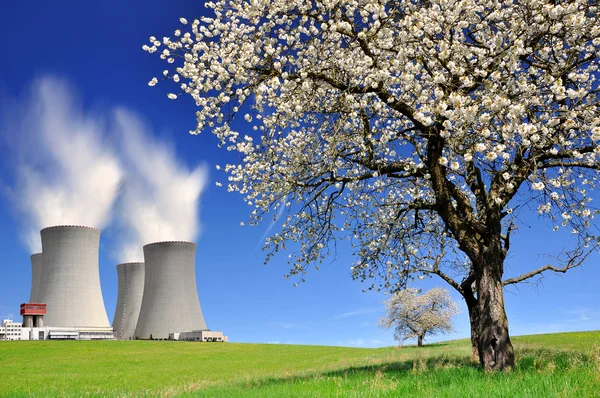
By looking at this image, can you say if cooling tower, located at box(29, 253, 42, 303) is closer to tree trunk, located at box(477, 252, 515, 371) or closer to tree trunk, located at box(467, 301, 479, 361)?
tree trunk, located at box(467, 301, 479, 361)

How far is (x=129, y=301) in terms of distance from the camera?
60.0m

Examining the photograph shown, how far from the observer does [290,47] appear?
9234mm

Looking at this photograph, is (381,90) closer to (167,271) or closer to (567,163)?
(567,163)

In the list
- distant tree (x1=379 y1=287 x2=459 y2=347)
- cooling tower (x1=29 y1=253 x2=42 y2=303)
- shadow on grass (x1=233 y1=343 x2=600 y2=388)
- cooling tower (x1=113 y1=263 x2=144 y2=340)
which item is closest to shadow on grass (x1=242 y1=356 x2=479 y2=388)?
shadow on grass (x1=233 y1=343 x2=600 y2=388)

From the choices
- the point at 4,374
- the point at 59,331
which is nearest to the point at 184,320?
the point at 59,331

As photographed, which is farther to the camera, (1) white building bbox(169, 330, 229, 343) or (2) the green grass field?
(1) white building bbox(169, 330, 229, 343)

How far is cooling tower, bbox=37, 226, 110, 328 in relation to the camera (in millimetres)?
43500

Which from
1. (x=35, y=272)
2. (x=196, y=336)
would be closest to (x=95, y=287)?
(x=196, y=336)

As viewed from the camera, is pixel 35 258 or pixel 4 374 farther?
pixel 35 258

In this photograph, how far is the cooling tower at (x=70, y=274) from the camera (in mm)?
43500

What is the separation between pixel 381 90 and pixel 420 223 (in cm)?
571

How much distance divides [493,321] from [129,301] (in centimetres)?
5627

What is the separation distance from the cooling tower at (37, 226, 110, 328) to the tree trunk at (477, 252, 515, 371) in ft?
133

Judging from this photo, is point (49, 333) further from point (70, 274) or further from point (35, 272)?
point (70, 274)
